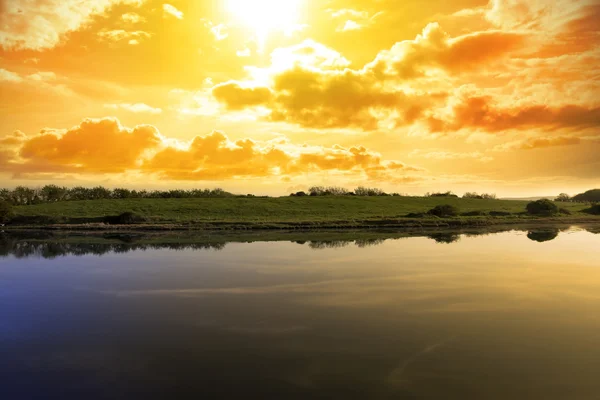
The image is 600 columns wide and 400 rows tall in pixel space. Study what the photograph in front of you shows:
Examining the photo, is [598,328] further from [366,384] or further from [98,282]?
[98,282]

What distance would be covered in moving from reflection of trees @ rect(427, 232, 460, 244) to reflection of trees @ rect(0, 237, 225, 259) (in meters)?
21.9

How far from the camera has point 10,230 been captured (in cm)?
6231

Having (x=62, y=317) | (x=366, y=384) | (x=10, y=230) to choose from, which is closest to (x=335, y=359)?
(x=366, y=384)

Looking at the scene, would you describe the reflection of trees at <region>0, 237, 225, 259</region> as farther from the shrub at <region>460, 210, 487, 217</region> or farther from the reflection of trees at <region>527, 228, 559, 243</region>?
the shrub at <region>460, 210, 487, 217</region>

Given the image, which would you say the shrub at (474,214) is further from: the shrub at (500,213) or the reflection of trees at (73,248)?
the reflection of trees at (73,248)

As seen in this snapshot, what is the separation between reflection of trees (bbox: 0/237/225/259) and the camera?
40.0 m

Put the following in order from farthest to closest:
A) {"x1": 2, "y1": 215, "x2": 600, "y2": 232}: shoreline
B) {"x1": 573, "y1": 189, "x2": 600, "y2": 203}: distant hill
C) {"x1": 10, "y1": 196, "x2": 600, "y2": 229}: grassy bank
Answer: {"x1": 573, "y1": 189, "x2": 600, "y2": 203}: distant hill < {"x1": 10, "y1": 196, "x2": 600, "y2": 229}: grassy bank < {"x1": 2, "y1": 215, "x2": 600, "y2": 232}: shoreline

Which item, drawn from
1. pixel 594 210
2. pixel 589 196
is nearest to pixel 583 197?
pixel 589 196

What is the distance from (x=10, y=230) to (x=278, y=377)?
206 ft

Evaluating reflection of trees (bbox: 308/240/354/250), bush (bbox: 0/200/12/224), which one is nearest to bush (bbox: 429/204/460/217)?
reflection of trees (bbox: 308/240/354/250)

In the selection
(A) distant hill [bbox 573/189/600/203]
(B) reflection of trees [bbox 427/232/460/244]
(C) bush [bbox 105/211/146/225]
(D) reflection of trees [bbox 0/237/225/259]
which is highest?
(A) distant hill [bbox 573/189/600/203]

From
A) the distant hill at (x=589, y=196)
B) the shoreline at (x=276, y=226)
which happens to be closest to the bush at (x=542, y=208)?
the shoreline at (x=276, y=226)

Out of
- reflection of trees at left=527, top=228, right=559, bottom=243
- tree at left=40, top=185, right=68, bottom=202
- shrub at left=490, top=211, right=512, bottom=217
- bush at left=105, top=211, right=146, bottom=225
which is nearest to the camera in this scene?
reflection of trees at left=527, top=228, right=559, bottom=243

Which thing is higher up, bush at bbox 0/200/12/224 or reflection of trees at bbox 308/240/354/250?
bush at bbox 0/200/12/224
